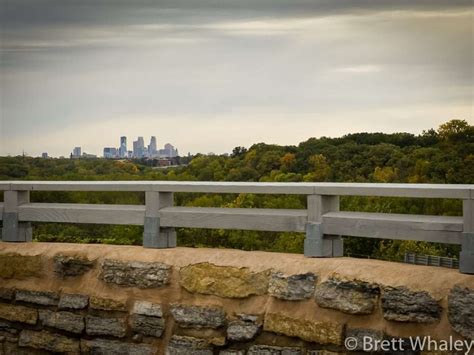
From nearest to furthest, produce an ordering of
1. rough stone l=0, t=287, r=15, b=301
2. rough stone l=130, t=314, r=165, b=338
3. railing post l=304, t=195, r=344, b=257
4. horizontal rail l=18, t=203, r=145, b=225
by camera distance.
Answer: railing post l=304, t=195, r=344, b=257
rough stone l=130, t=314, r=165, b=338
horizontal rail l=18, t=203, r=145, b=225
rough stone l=0, t=287, r=15, b=301

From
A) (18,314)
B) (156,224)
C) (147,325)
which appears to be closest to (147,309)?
(147,325)

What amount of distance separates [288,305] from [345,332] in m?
0.63

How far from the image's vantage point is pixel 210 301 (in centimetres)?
894

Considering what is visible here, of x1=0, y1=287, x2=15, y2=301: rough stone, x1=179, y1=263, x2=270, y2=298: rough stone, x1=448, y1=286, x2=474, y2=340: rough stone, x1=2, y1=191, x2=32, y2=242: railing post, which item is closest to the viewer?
x1=448, y1=286, x2=474, y2=340: rough stone

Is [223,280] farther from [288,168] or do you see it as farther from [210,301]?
[288,168]

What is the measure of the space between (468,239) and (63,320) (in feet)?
Result: 14.3

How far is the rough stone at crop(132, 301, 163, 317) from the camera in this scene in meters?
9.24

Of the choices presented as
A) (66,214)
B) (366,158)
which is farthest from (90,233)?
(66,214)

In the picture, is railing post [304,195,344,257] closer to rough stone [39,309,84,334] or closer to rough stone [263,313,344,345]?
rough stone [263,313,344,345]

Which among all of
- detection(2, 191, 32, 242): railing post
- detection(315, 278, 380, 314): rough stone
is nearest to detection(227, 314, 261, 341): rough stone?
detection(315, 278, 380, 314): rough stone

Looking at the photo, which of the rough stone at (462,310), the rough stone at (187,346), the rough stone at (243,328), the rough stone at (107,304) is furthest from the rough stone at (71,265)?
the rough stone at (462,310)

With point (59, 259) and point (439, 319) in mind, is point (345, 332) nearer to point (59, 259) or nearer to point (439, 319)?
point (439, 319)

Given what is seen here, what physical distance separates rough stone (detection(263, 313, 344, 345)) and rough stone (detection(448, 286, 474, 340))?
3.42ft

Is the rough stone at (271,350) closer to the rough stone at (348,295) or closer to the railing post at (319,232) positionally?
the rough stone at (348,295)
